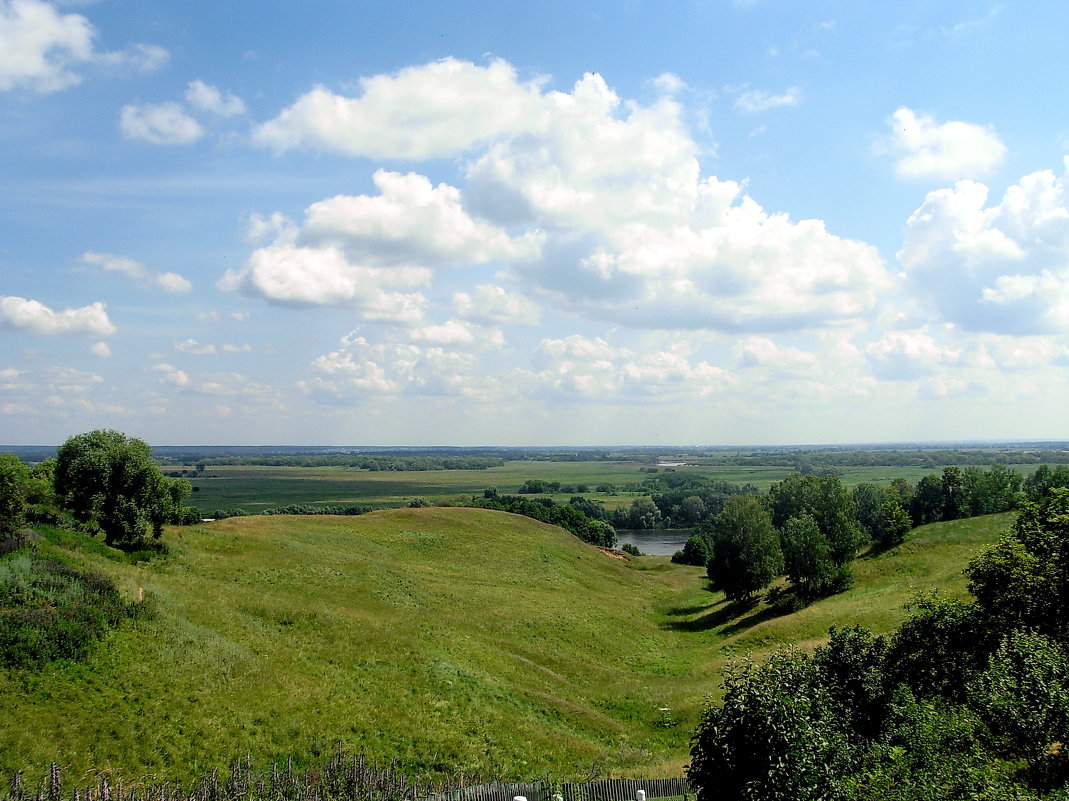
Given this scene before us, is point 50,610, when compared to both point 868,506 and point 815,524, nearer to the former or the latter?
point 815,524

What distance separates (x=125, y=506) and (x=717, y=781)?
42159 mm

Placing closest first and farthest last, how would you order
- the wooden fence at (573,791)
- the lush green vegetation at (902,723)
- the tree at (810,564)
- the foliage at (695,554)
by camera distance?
the lush green vegetation at (902,723) → the wooden fence at (573,791) → the tree at (810,564) → the foliage at (695,554)

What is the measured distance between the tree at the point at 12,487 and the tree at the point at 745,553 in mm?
63615

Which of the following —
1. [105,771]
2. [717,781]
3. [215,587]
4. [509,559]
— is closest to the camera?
[717,781]

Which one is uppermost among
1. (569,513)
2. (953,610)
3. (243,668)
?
(953,610)

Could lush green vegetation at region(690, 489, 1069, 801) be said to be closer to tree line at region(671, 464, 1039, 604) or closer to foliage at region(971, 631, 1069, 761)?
foliage at region(971, 631, 1069, 761)

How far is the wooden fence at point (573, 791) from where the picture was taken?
20.7 metres

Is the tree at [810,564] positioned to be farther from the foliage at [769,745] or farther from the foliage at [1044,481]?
the foliage at [769,745]

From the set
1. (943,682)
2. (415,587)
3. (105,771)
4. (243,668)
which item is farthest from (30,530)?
(943,682)

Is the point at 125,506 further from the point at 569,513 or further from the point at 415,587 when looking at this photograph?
the point at 569,513

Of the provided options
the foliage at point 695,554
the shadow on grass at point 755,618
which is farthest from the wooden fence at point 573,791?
the foliage at point 695,554

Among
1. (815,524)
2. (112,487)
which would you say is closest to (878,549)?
(815,524)

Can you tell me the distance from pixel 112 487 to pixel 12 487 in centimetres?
1280

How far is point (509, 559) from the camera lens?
75.5 meters
